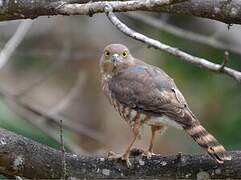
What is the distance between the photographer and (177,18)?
8.95 meters

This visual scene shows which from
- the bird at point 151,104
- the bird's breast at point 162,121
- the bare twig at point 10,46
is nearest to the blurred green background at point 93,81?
the bare twig at point 10,46

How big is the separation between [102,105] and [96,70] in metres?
Result: 0.56

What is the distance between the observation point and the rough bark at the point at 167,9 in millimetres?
4066

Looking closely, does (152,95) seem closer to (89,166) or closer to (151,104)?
(151,104)

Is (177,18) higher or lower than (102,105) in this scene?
higher

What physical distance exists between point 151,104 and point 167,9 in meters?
0.71

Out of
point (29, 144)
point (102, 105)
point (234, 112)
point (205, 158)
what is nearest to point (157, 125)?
point (205, 158)

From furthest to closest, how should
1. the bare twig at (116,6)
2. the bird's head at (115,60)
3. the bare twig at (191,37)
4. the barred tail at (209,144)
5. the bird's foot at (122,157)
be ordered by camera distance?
the bare twig at (191,37)
the bird's head at (115,60)
the bird's foot at (122,157)
the barred tail at (209,144)
the bare twig at (116,6)

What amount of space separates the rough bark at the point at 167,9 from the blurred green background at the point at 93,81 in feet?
8.11

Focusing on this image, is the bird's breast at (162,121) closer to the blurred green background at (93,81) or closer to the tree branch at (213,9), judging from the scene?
the tree branch at (213,9)

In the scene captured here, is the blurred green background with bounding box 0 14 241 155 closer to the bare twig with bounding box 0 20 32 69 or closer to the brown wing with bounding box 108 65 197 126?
the bare twig with bounding box 0 20 32 69

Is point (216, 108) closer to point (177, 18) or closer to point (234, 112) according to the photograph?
point (234, 112)

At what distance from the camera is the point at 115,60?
5352 mm

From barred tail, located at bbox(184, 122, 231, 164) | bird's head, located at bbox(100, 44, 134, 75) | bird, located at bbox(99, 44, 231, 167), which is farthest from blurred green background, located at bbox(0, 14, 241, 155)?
barred tail, located at bbox(184, 122, 231, 164)
